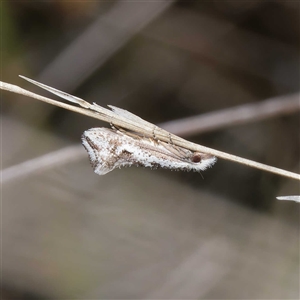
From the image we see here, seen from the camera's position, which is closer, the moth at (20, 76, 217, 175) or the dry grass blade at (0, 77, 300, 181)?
the dry grass blade at (0, 77, 300, 181)

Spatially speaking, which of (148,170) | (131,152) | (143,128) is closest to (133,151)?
(131,152)

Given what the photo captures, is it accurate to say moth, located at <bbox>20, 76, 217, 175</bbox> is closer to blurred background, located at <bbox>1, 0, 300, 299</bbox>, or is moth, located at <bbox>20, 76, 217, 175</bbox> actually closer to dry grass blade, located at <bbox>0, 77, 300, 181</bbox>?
dry grass blade, located at <bbox>0, 77, 300, 181</bbox>

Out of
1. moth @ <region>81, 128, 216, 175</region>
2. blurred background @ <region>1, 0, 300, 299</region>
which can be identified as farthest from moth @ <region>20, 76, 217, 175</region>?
blurred background @ <region>1, 0, 300, 299</region>

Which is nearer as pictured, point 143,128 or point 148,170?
point 143,128

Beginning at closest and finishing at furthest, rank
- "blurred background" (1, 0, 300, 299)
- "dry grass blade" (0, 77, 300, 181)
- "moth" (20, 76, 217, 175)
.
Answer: "dry grass blade" (0, 77, 300, 181)
"moth" (20, 76, 217, 175)
"blurred background" (1, 0, 300, 299)

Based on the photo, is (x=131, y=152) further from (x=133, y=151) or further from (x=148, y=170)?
(x=148, y=170)

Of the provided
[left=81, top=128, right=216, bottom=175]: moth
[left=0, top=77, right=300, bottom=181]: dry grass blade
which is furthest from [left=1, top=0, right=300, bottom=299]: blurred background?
[left=0, top=77, right=300, bottom=181]: dry grass blade

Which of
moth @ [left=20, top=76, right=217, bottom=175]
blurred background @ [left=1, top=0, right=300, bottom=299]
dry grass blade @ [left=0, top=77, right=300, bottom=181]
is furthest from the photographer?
blurred background @ [left=1, top=0, right=300, bottom=299]

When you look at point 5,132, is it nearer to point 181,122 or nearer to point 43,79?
point 43,79
